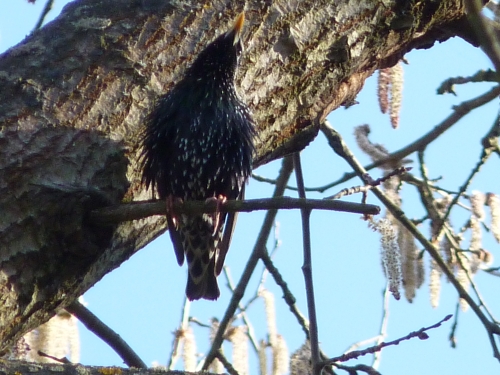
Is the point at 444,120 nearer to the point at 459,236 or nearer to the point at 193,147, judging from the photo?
the point at 459,236

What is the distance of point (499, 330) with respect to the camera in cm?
283

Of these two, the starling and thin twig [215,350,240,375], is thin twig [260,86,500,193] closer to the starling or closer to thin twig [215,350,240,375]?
the starling

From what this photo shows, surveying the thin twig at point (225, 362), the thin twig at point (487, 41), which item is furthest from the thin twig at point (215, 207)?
the thin twig at point (225, 362)

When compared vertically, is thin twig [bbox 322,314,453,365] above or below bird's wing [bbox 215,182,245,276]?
below

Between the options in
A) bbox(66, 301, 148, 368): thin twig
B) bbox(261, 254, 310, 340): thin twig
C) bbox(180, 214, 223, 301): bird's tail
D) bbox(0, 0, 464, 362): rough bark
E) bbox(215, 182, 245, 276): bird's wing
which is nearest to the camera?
bbox(0, 0, 464, 362): rough bark

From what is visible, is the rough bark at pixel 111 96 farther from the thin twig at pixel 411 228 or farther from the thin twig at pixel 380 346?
the thin twig at pixel 380 346

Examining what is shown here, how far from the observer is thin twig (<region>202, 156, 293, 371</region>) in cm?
307

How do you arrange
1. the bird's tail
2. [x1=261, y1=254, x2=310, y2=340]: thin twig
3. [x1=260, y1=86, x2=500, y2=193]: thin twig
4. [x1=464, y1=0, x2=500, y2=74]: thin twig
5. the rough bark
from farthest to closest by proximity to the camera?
the bird's tail → [x1=261, y1=254, x2=310, y2=340]: thin twig → [x1=260, y1=86, x2=500, y2=193]: thin twig → the rough bark → [x1=464, y1=0, x2=500, y2=74]: thin twig

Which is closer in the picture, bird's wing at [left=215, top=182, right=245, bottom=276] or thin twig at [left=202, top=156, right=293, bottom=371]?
thin twig at [left=202, top=156, right=293, bottom=371]

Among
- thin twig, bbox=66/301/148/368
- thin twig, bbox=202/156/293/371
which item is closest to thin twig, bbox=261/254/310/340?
thin twig, bbox=202/156/293/371

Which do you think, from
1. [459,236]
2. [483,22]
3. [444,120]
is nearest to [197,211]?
[483,22]

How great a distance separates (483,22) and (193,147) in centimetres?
196

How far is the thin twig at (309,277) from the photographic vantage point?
2.39m

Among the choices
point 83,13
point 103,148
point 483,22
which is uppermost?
point 83,13
